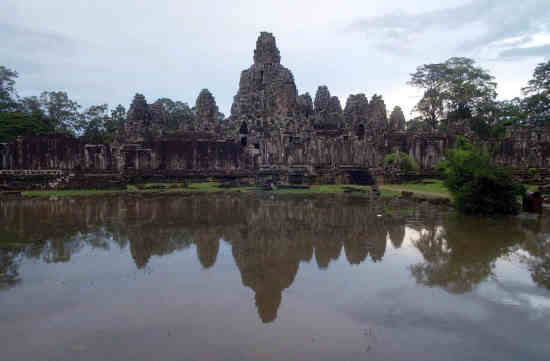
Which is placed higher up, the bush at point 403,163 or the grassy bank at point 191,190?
the bush at point 403,163

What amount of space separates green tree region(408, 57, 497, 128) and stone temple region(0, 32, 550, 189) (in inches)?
437

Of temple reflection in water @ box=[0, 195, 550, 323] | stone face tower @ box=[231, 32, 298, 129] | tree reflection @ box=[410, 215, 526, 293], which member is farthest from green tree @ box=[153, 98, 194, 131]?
tree reflection @ box=[410, 215, 526, 293]

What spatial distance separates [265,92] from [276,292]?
33050 millimetres

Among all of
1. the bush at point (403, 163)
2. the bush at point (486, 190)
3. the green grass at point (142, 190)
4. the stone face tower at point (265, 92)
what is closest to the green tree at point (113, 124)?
the stone face tower at point (265, 92)

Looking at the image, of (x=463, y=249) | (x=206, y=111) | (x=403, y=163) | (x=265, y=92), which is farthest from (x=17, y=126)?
(x=463, y=249)

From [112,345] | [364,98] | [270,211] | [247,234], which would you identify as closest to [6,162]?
[270,211]

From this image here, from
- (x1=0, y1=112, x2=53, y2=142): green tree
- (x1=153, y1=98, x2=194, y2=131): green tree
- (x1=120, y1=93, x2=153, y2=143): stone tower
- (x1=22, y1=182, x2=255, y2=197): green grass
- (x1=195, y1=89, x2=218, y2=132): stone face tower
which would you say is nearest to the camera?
(x1=22, y1=182, x2=255, y2=197): green grass

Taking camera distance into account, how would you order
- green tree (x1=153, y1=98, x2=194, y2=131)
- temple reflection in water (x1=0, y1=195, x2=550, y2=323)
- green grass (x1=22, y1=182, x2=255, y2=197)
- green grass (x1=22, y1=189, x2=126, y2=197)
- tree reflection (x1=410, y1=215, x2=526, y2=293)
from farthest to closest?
green tree (x1=153, y1=98, x2=194, y2=131), green grass (x1=22, y1=182, x2=255, y2=197), green grass (x1=22, y1=189, x2=126, y2=197), temple reflection in water (x1=0, y1=195, x2=550, y2=323), tree reflection (x1=410, y1=215, x2=526, y2=293)

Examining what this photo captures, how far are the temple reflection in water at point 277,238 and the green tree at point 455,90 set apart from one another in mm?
32821

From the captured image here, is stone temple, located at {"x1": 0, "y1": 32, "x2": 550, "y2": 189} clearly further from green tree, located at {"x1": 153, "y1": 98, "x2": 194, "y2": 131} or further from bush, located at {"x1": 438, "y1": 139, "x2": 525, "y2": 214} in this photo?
green tree, located at {"x1": 153, "y1": 98, "x2": 194, "y2": 131}

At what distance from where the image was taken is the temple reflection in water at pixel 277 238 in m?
5.82

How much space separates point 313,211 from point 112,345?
971 centimetres

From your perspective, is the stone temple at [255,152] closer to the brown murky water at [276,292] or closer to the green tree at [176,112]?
the brown murky water at [276,292]

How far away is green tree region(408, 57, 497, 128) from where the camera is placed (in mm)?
40188
